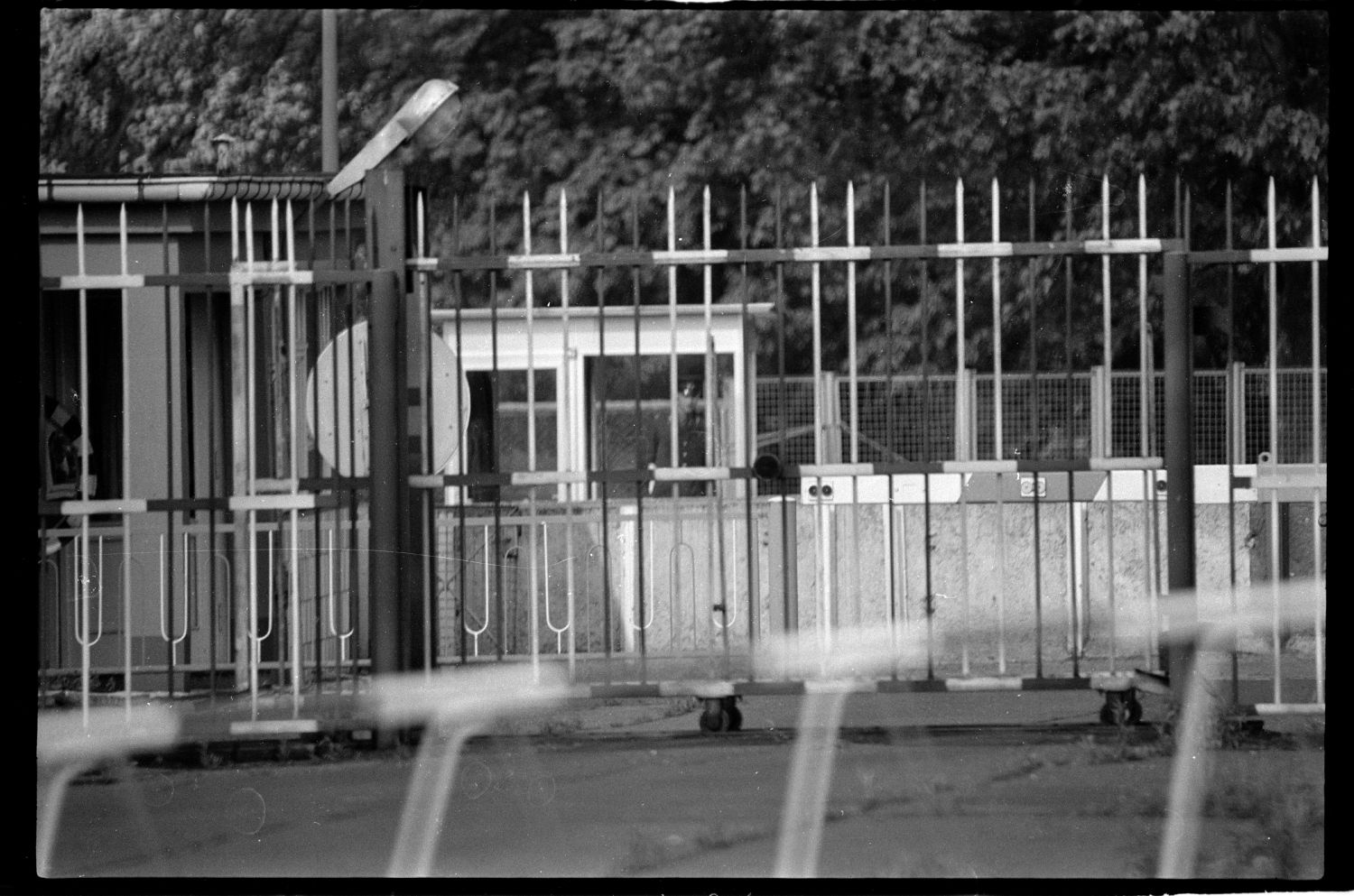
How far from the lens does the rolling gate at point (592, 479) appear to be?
18.7 feet

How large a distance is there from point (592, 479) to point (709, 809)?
1192mm

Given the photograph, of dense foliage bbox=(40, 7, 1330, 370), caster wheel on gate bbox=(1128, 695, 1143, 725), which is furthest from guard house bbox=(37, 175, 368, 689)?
dense foliage bbox=(40, 7, 1330, 370)

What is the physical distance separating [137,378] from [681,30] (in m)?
7.92

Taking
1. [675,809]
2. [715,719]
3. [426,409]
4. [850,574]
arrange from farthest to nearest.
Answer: [850,574] → [715,719] → [426,409] → [675,809]

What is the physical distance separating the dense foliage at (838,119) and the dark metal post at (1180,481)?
19.7 ft

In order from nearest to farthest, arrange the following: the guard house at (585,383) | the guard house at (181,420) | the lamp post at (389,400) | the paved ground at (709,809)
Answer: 1. the paved ground at (709,809)
2. the lamp post at (389,400)
3. the guard house at (181,420)
4. the guard house at (585,383)

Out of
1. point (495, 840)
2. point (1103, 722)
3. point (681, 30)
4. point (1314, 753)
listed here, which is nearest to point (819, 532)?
point (1103, 722)

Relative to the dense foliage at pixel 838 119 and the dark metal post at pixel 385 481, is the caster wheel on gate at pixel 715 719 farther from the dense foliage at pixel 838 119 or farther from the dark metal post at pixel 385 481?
the dense foliage at pixel 838 119

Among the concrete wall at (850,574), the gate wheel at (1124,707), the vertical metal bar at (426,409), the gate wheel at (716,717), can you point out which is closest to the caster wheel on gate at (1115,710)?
the gate wheel at (1124,707)

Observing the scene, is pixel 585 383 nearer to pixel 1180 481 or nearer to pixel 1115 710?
pixel 1115 710

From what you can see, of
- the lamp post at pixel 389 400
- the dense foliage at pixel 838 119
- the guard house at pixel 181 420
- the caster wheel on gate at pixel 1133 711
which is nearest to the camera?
the lamp post at pixel 389 400

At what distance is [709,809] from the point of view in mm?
5484

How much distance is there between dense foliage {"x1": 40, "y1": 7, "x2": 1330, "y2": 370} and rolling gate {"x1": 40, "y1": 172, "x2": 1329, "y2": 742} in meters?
0.41

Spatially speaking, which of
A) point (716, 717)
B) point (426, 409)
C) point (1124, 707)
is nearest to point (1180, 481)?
point (1124, 707)
